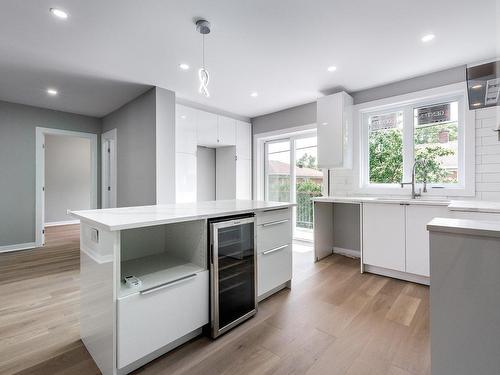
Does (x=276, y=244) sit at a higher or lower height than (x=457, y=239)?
lower

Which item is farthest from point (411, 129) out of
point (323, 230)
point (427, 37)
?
point (323, 230)

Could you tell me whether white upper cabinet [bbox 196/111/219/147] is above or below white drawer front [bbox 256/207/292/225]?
above

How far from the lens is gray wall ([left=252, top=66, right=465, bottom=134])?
9.87 feet

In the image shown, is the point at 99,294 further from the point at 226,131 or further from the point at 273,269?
the point at 226,131

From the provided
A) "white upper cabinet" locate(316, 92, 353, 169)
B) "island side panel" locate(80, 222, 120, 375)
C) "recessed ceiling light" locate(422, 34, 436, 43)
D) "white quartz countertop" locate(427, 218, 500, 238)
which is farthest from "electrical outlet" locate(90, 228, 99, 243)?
"recessed ceiling light" locate(422, 34, 436, 43)

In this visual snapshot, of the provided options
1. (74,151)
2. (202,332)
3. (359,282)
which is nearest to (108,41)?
(202,332)

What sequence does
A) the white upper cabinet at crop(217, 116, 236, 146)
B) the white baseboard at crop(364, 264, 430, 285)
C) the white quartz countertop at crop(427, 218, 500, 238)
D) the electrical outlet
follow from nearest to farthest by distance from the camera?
the white quartz countertop at crop(427, 218, 500, 238) → the electrical outlet → the white baseboard at crop(364, 264, 430, 285) → the white upper cabinet at crop(217, 116, 236, 146)

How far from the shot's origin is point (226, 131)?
4773 mm

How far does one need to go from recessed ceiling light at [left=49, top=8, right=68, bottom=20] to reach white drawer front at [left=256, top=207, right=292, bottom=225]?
2302 millimetres

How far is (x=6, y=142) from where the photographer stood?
13.8 ft

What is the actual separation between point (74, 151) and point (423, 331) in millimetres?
8473

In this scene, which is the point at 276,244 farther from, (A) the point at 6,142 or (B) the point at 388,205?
(A) the point at 6,142

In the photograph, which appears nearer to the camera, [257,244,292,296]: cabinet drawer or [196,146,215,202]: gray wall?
[257,244,292,296]: cabinet drawer

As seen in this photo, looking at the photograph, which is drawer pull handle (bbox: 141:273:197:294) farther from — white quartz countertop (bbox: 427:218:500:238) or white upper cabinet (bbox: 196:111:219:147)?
white upper cabinet (bbox: 196:111:219:147)
